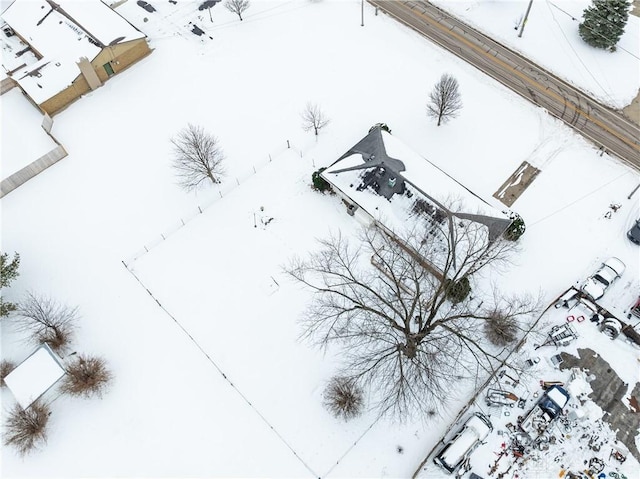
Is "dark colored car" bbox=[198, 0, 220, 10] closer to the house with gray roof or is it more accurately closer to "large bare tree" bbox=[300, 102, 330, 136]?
"large bare tree" bbox=[300, 102, 330, 136]

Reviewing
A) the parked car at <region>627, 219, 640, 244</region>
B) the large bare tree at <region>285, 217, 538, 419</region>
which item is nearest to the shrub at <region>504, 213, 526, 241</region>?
the large bare tree at <region>285, 217, 538, 419</region>

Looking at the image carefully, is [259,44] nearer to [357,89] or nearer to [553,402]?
[357,89]

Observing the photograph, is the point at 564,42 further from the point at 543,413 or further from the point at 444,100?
the point at 543,413

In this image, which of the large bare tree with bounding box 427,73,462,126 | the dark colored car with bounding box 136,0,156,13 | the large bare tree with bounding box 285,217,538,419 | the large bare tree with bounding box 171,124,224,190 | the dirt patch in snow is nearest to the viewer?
the large bare tree with bounding box 285,217,538,419

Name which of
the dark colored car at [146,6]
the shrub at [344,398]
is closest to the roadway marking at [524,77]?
the dark colored car at [146,6]

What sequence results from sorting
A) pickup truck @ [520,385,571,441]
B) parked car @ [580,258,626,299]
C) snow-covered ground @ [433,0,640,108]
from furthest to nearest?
snow-covered ground @ [433,0,640,108] < parked car @ [580,258,626,299] < pickup truck @ [520,385,571,441]

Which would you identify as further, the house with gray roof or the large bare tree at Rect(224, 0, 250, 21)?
the large bare tree at Rect(224, 0, 250, 21)

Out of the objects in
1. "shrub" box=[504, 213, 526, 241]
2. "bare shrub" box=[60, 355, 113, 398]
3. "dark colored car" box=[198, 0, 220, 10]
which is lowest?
"bare shrub" box=[60, 355, 113, 398]

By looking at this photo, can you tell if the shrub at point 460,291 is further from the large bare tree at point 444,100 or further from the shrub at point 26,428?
the shrub at point 26,428
